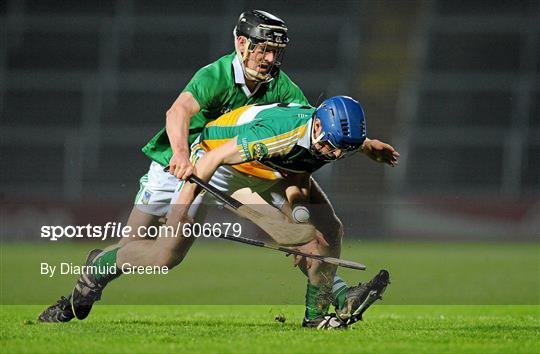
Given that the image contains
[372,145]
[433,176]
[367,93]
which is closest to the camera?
[372,145]

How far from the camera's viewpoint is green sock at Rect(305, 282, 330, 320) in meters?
5.84

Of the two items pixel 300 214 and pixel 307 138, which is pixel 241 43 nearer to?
pixel 307 138

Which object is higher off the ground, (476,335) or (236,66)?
(236,66)

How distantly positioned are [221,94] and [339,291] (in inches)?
55.0

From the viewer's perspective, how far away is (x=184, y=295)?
8.88 metres

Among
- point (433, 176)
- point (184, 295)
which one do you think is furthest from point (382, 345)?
point (433, 176)

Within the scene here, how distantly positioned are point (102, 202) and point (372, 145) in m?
9.58

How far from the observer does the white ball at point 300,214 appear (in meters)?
5.71

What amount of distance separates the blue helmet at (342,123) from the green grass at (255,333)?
3.42ft

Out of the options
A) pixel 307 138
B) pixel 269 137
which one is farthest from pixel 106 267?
pixel 307 138

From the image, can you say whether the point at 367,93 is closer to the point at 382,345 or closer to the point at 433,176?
the point at 433,176

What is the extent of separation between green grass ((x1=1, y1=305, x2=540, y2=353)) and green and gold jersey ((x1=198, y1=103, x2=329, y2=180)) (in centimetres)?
94

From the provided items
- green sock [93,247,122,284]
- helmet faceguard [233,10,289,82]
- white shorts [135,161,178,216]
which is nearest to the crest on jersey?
helmet faceguard [233,10,289,82]

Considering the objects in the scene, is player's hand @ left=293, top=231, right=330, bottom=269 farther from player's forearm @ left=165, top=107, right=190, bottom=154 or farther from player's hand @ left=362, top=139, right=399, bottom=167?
player's forearm @ left=165, top=107, right=190, bottom=154
